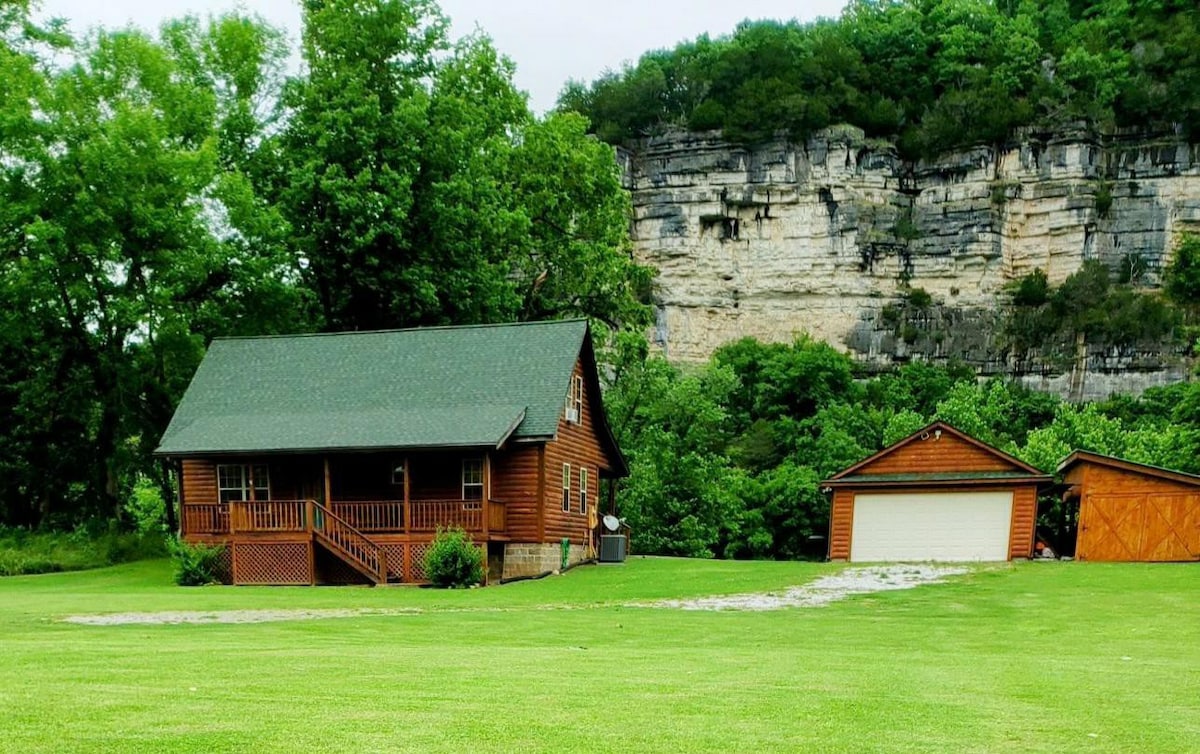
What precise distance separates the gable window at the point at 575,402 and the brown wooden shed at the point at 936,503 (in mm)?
8938

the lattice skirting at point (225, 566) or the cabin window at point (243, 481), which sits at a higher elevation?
the cabin window at point (243, 481)

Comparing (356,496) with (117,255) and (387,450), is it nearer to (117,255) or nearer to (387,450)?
(387,450)

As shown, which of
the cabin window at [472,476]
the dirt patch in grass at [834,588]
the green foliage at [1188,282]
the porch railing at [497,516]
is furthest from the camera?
the green foliage at [1188,282]

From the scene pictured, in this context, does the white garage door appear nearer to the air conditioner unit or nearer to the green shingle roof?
the air conditioner unit

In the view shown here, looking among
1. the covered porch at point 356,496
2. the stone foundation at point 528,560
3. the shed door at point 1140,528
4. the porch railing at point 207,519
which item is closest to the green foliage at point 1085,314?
the shed door at point 1140,528

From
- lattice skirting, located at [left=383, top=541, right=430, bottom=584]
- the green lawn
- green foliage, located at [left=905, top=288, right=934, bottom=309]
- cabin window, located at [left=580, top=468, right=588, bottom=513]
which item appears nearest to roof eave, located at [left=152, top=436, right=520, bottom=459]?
lattice skirting, located at [left=383, top=541, right=430, bottom=584]

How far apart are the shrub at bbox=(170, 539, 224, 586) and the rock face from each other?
68246 mm

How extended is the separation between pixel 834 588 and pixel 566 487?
27.5ft

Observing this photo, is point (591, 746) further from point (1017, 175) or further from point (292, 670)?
point (1017, 175)

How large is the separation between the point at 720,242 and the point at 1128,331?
35005mm

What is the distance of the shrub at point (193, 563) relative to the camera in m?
25.0

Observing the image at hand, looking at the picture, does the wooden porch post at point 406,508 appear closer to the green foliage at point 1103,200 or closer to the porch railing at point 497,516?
the porch railing at point 497,516

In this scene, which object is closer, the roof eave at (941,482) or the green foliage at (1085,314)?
the roof eave at (941,482)

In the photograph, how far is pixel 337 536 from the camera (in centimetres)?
2525
